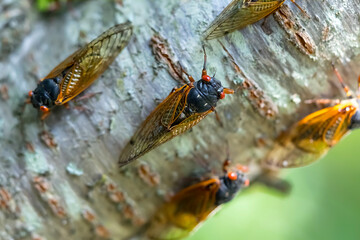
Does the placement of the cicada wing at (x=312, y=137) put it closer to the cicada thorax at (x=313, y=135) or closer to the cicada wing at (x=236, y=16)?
the cicada thorax at (x=313, y=135)

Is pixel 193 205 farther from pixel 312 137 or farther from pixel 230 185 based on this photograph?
pixel 312 137

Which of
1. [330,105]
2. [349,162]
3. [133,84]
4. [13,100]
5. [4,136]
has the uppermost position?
[13,100]

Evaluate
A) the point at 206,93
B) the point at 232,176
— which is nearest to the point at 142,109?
the point at 206,93

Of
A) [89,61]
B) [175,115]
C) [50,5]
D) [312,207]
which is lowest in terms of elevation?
[312,207]

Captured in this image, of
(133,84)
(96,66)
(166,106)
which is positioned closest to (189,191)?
(166,106)

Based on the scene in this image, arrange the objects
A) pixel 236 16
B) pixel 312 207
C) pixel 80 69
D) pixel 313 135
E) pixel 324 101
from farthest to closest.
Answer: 1. pixel 312 207
2. pixel 313 135
3. pixel 80 69
4. pixel 324 101
5. pixel 236 16

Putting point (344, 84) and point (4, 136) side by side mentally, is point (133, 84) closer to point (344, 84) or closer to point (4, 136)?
point (4, 136)
